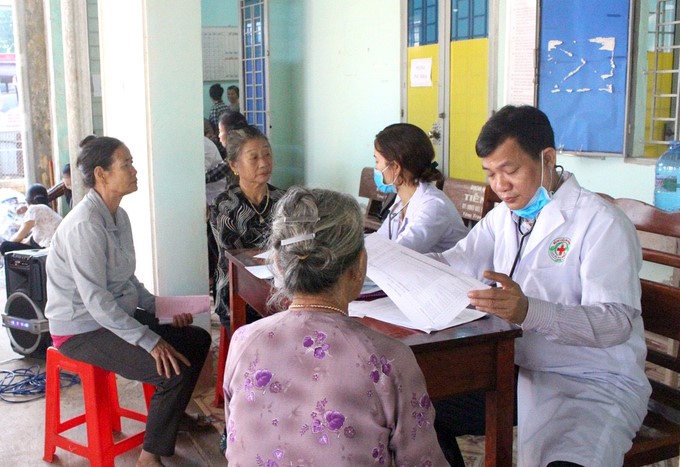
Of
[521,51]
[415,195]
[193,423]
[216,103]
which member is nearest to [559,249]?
[415,195]

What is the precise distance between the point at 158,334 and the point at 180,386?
221mm

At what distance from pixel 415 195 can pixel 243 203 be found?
2.60 feet

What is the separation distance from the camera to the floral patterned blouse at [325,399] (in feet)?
4.06

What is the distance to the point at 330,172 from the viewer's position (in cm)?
752

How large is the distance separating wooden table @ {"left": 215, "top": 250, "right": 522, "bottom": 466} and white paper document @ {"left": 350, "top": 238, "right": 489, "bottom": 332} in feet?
0.11

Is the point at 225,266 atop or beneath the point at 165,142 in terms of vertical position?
beneath

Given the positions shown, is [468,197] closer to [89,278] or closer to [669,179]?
[669,179]

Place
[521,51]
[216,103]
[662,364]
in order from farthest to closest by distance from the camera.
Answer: [216,103]
[521,51]
[662,364]

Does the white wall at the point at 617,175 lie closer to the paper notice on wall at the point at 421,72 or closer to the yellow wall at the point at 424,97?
the yellow wall at the point at 424,97

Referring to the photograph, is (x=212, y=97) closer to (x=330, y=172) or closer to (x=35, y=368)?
(x=330, y=172)

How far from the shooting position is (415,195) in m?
2.81

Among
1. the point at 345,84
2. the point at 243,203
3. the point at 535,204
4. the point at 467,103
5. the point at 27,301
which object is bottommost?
the point at 27,301

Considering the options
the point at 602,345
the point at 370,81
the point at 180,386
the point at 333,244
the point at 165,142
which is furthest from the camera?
the point at 370,81

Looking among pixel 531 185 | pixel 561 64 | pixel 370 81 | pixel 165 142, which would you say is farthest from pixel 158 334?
pixel 370 81
